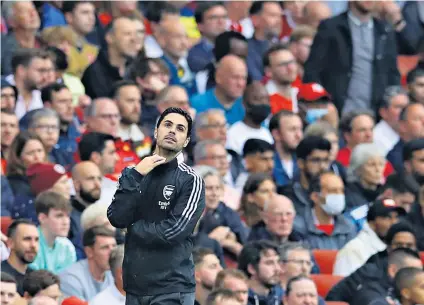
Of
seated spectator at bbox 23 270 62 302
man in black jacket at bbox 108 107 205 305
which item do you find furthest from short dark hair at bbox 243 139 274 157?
man in black jacket at bbox 108 107 205 305

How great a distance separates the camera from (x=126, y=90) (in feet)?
44.3

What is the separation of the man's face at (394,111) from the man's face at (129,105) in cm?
287

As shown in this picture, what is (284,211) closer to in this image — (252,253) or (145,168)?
(252,253)

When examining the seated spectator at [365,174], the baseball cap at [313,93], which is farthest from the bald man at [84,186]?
the baseball cap at [313,93]

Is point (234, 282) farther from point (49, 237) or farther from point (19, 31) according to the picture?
point (19, 31)

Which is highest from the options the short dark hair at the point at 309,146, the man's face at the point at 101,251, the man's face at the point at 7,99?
the man's face at the point at 7,99

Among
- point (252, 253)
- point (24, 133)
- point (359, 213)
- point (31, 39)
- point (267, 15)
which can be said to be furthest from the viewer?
point (267, 15)

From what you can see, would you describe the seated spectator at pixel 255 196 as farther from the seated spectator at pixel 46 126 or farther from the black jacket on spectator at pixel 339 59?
the black jacket on spectator at pixel 339 59

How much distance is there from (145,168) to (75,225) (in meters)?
4.31

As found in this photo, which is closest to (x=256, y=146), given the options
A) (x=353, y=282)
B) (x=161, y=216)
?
Result: (x=353, y=282)

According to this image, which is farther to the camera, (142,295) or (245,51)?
(245,51)

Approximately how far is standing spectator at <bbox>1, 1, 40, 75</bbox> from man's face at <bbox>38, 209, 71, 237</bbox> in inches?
115

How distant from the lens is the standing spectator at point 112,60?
14156 mm

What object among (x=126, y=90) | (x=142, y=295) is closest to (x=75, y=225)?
(x=126, y=90)
